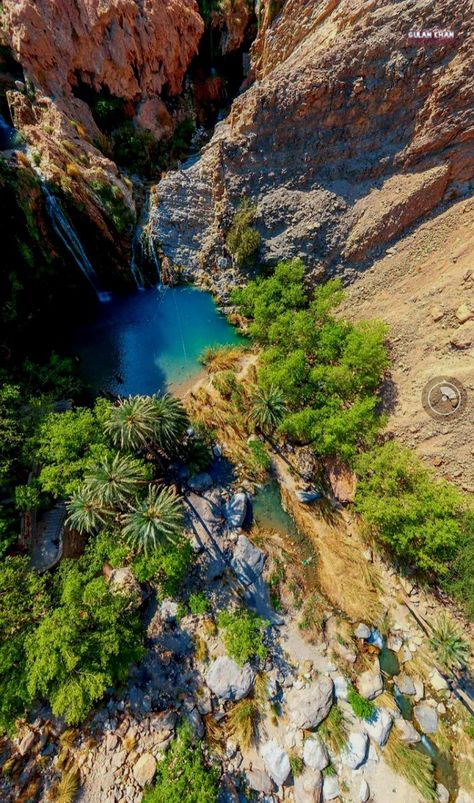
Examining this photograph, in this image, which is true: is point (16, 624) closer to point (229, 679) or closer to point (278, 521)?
point (229, 679)

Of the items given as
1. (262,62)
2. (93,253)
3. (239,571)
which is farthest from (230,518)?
(262,62)

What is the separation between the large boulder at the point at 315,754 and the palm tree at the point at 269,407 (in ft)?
49.8

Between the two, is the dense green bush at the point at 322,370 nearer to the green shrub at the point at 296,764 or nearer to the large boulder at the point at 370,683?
the large boulder at the point at 370,683

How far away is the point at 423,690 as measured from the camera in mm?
15258

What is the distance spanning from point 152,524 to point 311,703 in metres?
11.3

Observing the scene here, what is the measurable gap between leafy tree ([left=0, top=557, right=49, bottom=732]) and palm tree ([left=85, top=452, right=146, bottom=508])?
415 centimetres

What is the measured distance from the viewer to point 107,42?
83.5 ft

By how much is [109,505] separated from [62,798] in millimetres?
11297

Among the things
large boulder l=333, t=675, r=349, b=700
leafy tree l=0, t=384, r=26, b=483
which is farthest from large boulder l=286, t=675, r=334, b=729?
leafy tree l=0, t=384, r=26, b=483

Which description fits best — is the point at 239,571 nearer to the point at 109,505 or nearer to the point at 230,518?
the point at 230,518

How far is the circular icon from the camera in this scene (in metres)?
17.0

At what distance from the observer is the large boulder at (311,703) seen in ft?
46.9

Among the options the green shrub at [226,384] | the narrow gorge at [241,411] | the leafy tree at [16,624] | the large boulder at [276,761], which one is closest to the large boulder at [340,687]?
the narrow gorge at [241,411]

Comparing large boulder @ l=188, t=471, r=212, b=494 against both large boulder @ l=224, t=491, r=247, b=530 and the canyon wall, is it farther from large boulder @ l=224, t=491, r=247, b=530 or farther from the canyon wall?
the canyon wall
